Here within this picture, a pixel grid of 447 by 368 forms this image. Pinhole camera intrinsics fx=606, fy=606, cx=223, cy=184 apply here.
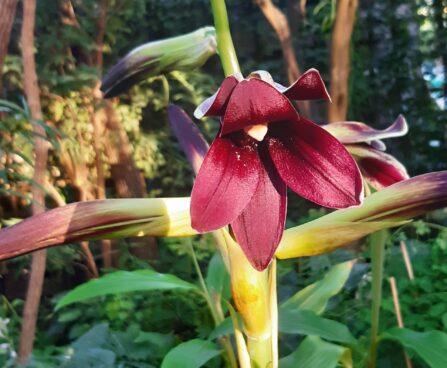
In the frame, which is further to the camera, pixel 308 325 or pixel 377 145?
pixel 308 325

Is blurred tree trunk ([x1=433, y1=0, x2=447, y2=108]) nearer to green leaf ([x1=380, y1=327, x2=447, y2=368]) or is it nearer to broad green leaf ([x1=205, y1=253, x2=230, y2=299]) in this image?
broad green leaf ([x1=205, y1=253, x2=230, y2=299])

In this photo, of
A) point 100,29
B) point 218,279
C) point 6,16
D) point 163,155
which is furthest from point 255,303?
point 163,155

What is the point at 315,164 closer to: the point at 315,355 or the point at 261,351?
the point at 261,351

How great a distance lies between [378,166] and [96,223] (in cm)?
27

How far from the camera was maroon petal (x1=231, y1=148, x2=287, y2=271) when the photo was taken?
15.1 inches

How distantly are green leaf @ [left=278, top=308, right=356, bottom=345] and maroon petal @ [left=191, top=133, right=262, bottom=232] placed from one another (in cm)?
39

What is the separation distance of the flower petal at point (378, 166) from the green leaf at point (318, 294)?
33 centimetres

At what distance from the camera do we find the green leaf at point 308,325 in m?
0.75

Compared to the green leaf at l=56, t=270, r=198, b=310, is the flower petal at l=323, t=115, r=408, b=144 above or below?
above

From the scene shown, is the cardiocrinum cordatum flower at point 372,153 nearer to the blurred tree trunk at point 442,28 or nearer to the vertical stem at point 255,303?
the vertical stem at point 255,303

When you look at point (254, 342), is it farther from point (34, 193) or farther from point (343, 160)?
point (34, 193)

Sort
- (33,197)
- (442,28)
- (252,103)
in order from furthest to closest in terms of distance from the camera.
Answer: (442,28), (33,197), (252,103)

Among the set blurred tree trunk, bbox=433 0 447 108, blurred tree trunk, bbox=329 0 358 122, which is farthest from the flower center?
blurred tree trunk, bbox=433 0 447 108

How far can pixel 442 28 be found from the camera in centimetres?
269
